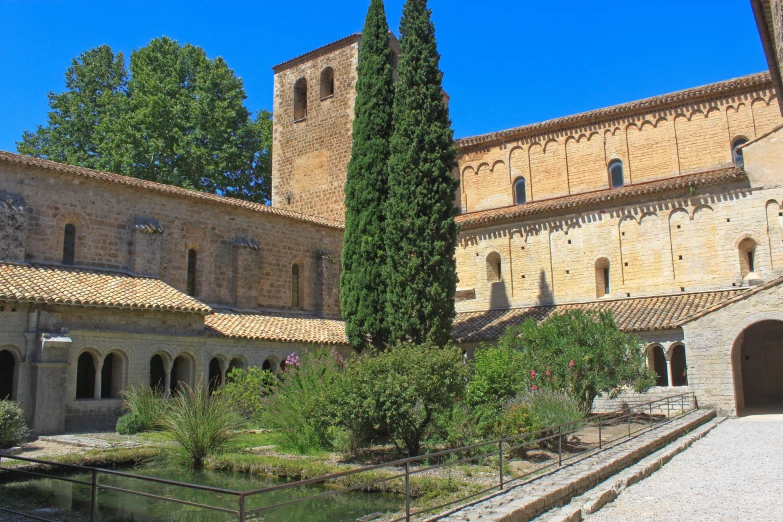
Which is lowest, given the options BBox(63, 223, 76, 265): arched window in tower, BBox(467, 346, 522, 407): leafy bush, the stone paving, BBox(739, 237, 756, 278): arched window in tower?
the stone paving

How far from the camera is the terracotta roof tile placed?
2345 cm

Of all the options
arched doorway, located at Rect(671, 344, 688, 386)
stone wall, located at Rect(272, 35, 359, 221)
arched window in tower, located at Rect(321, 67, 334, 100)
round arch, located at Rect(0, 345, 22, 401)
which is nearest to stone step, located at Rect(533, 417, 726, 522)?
arched doorway, located at Rect(671, 344, 688, 386)

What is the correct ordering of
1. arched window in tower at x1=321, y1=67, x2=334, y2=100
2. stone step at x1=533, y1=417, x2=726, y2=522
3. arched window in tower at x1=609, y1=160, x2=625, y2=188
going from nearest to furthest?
1. stone step at x1=533, y1=417, x2=726, y2=522
2. arched window in tower at x1=609, y1=160, x2=625, y2=188
3. arched window in tower at x1=321, y1=67, x2=334, y2=100

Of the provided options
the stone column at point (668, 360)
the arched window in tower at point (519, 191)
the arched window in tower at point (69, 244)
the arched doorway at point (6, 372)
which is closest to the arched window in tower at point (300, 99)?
the arched window in tower at point (519, 191)

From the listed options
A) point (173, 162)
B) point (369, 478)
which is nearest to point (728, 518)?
point (369, 478)

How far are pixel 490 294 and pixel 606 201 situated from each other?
19.1 ft

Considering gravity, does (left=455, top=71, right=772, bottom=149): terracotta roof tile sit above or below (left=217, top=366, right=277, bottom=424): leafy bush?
above

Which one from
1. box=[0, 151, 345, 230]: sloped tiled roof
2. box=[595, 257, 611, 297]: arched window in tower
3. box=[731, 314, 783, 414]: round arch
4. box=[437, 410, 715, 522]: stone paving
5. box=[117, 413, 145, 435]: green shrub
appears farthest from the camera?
box=[595, 257, 611, 297]: arched window in tower

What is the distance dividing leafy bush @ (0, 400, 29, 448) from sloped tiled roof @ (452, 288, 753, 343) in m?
Result: 13.9

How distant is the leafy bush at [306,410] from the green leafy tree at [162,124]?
71.3 feet

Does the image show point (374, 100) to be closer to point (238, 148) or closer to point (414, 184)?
point (414, 184)

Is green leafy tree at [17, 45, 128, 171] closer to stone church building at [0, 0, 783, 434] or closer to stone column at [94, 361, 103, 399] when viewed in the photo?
stone church building at [0, 0, 783, 434]

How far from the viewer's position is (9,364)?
17.0 metres

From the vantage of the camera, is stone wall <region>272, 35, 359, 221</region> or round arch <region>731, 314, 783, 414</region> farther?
stone wall <region>272, 35, 359, 221</region>
